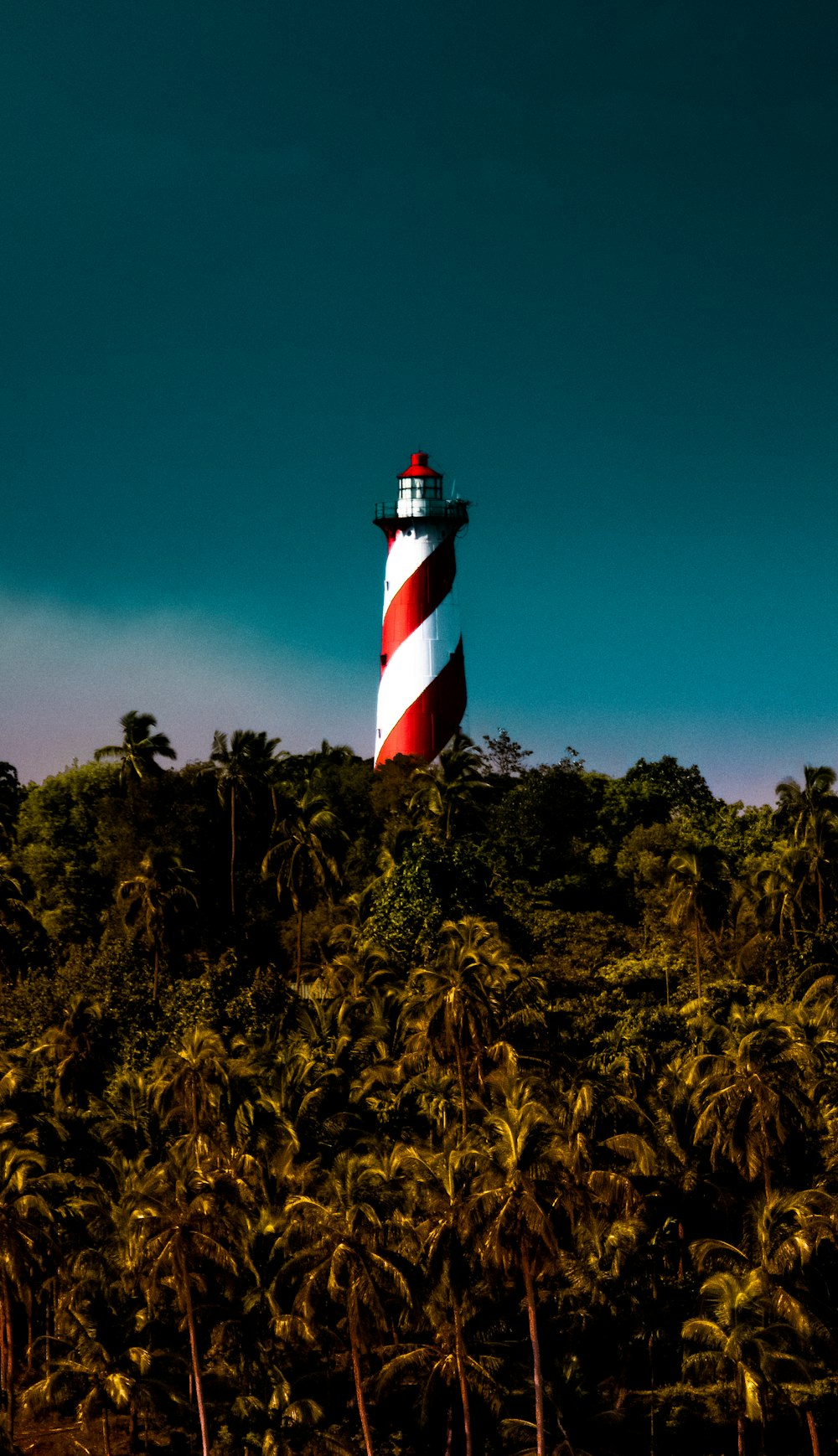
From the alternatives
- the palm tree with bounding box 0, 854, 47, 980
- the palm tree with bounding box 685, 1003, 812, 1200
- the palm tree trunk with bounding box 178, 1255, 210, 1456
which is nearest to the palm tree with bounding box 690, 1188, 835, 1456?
the palm tree with bounding box 685, 1003, 812, 1200

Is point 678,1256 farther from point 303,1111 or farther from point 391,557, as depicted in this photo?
point 391,557

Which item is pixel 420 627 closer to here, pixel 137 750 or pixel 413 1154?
pixel 137 750

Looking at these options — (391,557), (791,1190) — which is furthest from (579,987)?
(391,557)

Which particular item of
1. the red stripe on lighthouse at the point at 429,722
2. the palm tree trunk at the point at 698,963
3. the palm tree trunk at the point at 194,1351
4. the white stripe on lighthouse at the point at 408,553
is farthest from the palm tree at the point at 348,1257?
the white stripe on lighthouse at the point at 408,553

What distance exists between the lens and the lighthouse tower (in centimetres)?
8500

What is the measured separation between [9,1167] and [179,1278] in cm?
793

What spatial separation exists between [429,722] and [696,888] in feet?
80.1

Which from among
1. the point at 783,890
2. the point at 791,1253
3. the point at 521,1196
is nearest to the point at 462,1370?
the point at 521,1196

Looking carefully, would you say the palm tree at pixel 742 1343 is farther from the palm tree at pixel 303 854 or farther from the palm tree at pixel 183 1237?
the palm tree at pixel 303 854

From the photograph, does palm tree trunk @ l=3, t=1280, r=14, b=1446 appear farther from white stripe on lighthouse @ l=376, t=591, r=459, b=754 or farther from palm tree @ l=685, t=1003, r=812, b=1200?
white stripe on lighthouse @ l=376, t=591, r=459, b=754

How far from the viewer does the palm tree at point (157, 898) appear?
6222 cm

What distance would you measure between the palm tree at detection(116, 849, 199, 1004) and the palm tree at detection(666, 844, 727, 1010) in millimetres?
25497

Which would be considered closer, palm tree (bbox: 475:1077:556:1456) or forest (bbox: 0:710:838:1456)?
palm tree (bbox: 475:1077:556:1456)

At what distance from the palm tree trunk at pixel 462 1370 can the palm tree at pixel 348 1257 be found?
2078mm
